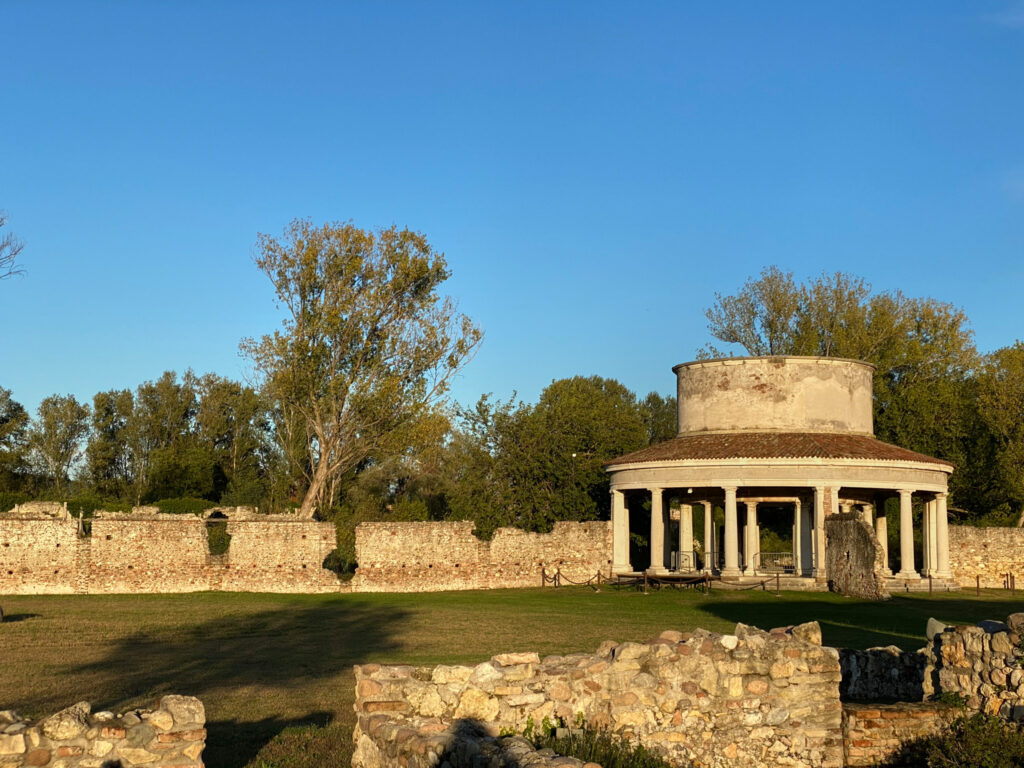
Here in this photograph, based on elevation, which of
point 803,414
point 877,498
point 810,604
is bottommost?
point 810,604

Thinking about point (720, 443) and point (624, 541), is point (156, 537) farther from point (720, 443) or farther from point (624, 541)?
point (720, 443)

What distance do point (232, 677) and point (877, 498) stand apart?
2875 centimetres

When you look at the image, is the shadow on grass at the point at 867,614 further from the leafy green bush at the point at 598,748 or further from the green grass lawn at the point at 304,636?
the leafy green bush at the point at 598,748

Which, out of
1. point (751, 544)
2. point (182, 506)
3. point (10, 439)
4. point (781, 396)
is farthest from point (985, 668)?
point (10, 439)

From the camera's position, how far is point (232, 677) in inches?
571

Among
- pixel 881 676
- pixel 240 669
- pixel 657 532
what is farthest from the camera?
pixel 657 532

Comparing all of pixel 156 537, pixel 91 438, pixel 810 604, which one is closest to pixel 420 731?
pixel 810 604

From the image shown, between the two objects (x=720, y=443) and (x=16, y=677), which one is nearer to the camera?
(x=16, y=677)

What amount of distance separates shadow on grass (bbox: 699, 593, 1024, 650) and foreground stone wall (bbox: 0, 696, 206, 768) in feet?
39.6

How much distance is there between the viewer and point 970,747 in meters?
9.16

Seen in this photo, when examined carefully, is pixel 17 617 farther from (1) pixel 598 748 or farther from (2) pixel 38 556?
(1) pixel 598 748

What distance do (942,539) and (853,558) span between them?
6533 millimetres

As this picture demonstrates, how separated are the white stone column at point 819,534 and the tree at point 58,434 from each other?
4559cm

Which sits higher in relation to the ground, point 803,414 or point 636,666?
point 803,414
